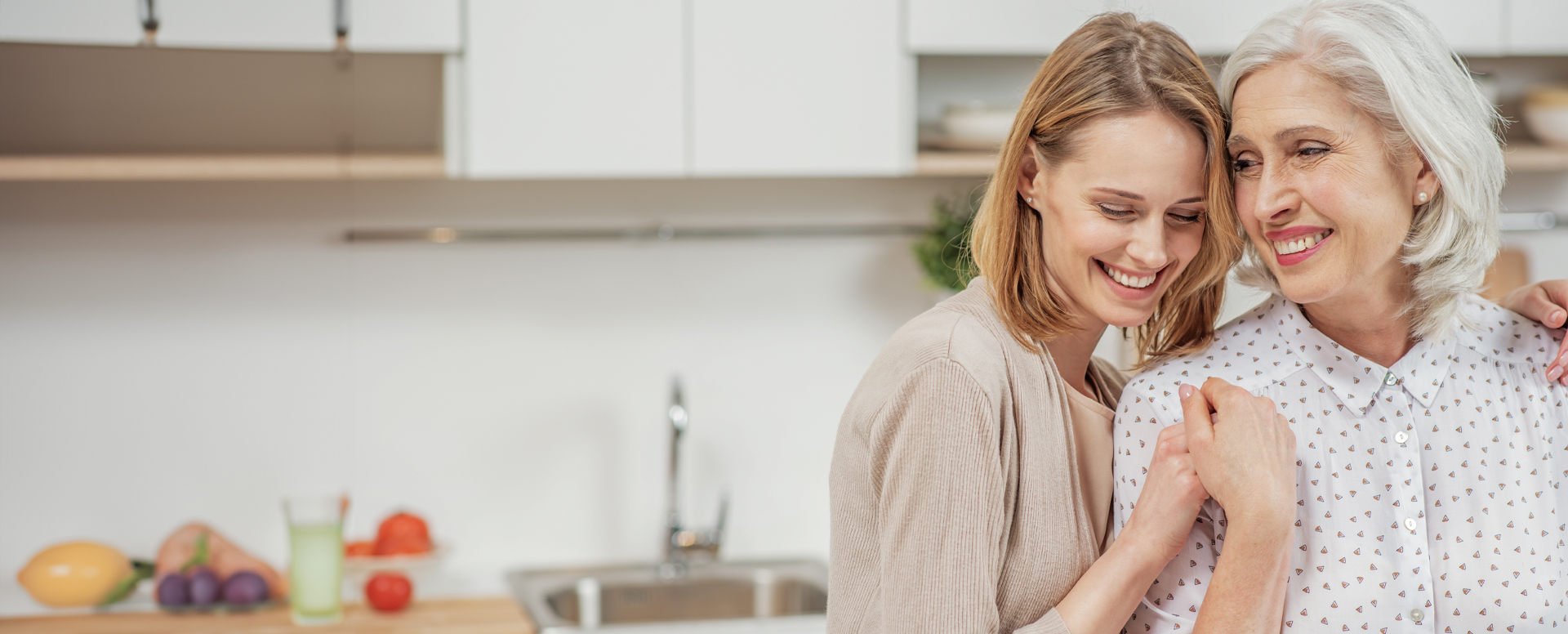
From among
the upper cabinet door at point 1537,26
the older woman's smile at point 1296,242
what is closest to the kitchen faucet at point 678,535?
the older woman's smile at point 1296,242

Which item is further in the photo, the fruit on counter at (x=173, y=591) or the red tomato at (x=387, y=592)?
the red tomato at (x=387, y=592)

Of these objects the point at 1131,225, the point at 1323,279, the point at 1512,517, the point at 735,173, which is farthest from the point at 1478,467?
the point at 735,173

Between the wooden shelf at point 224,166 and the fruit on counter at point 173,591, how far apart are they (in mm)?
589

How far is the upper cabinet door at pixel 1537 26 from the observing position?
7.21ft

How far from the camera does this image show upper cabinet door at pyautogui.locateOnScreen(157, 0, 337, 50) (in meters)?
1.78

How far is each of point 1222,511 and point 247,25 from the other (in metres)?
1.51

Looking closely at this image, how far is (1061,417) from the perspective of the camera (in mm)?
1106

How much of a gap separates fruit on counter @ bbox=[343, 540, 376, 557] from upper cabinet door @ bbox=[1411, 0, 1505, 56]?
2078 mm

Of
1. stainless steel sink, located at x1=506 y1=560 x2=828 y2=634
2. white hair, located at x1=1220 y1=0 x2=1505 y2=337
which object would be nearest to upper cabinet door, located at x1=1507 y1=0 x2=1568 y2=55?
white hair, located at x1=1220 y1=0 x2=1505 y2=337

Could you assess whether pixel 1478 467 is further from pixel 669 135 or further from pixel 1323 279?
pixel 669 135

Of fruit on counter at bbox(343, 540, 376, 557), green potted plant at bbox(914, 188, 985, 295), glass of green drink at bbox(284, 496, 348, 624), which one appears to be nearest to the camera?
glass of green drink at bbox(284, 496, 348, 624)

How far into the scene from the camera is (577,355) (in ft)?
7.82

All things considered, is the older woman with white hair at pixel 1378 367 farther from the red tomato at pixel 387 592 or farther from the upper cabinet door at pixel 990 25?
the red tomato at pixel 387 592

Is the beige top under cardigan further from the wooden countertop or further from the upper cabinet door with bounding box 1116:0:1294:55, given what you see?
the upper cabinet door with bounding box 1116:0:1294:55
